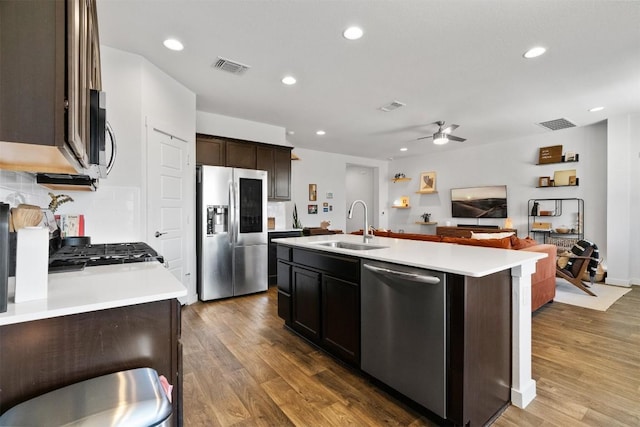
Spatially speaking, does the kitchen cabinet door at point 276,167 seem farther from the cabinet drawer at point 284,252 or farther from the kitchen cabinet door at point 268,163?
the cabinet drawer at point 284,252

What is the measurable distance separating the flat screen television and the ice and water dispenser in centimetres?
566

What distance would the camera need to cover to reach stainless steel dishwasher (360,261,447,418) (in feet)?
5.28

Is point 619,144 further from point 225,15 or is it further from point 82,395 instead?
point 82,395

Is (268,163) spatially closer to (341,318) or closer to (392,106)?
(392,106)

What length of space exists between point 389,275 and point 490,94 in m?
3.35

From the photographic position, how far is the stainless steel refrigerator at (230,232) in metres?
3.96

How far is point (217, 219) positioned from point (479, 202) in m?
5.86

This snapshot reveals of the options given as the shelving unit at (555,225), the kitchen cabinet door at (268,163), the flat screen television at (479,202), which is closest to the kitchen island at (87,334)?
the kitchen cabinet door at (268,163)

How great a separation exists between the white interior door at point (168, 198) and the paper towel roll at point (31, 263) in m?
2.29

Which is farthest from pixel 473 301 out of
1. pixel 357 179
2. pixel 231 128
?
pixel 357 179

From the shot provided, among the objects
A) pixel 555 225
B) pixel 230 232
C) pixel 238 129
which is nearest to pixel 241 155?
pixel 238 129

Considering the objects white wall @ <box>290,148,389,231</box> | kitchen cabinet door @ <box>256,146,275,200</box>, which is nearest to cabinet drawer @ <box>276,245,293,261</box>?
kitchen cabinet door @ <box>256,146,275,200</box>

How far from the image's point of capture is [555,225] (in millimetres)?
5781

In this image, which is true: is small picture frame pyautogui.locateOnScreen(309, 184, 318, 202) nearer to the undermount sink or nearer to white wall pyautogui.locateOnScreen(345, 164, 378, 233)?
white wall pyautogui.locateOnScreen(345, 164, 378, 233)
